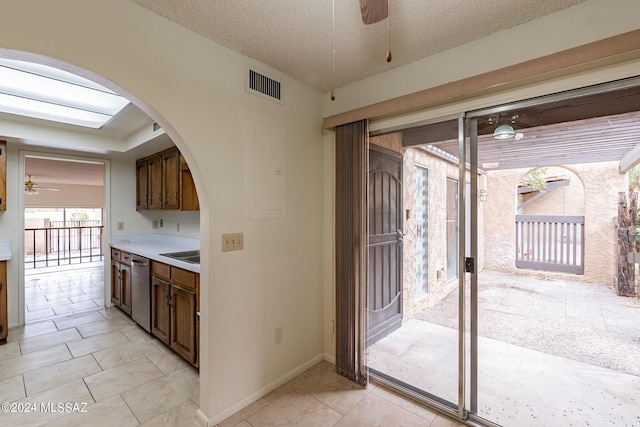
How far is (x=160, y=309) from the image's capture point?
2777 mm

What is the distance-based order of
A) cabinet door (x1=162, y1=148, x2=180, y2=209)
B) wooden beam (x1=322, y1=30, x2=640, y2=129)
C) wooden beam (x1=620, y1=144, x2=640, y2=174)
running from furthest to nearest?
cabinet door (x1=162, y1=148, x2=180, y2=209)
wooden beam (x1=620, y1=144, x2=640, y2=174)
wooden beam (x1=322, y1=30, x2=640, y2=129)

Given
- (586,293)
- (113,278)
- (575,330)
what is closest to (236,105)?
(586,293)

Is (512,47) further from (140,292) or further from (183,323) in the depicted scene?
(140,292)

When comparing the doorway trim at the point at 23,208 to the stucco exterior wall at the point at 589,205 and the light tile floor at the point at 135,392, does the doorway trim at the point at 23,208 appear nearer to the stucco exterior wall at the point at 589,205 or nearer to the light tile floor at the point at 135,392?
the light tile floor at the point at 135,392

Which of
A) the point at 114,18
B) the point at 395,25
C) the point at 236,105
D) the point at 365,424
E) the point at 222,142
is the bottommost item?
the point at 365,424

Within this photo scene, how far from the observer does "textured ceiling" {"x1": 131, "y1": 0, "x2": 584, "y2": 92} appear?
4.88 ft

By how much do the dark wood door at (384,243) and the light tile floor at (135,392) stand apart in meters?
0.79

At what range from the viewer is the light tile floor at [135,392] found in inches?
73.0

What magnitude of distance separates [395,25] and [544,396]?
2.69 meters

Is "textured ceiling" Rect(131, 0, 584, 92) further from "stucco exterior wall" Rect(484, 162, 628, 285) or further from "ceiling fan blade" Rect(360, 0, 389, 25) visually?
"stucco exterior wall" Rect(484, 162, 628, 285)

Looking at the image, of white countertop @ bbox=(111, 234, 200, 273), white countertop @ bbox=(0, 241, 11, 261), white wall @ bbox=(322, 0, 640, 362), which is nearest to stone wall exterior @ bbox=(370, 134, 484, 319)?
white wall @ bbox=(322, 0, 640, 362)

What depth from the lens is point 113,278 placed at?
3939 mm

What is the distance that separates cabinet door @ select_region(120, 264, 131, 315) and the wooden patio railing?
413 cm

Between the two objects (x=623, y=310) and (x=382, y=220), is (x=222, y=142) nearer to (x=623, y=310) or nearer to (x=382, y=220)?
(x=382, y=220)
